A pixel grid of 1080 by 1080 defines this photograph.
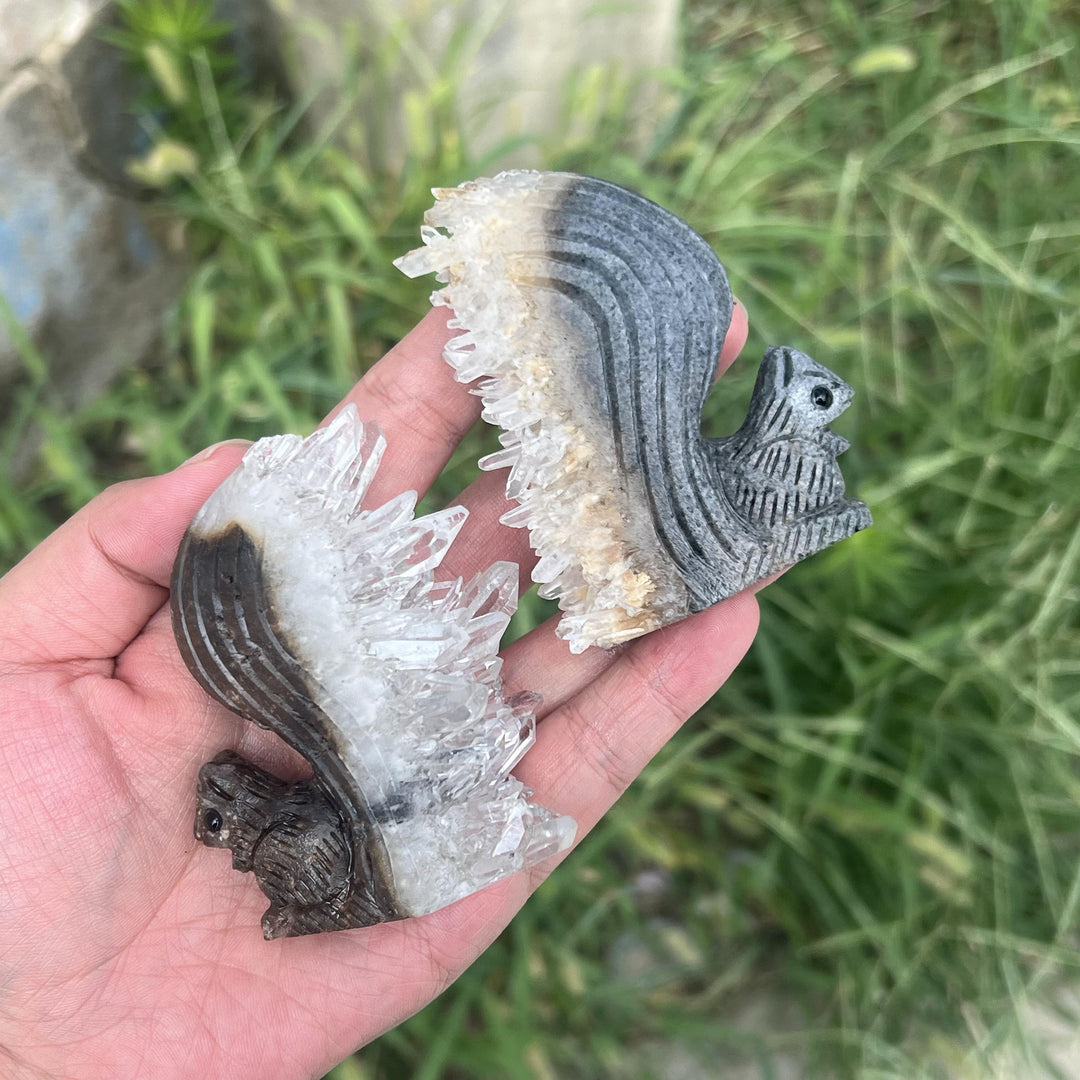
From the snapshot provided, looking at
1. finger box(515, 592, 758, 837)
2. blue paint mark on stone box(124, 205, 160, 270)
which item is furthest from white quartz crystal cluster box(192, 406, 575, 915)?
blue paint mark on stone box(124, 205, 160, 270)

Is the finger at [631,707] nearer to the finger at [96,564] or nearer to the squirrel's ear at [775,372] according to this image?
the squirrel's ear at [775,372]

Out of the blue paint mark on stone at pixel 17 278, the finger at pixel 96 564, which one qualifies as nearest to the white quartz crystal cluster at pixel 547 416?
the finger at pixel 96 564

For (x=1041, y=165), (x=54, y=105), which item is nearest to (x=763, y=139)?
(x=1041, y=165)

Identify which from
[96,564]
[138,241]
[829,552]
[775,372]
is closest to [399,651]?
[96,564]

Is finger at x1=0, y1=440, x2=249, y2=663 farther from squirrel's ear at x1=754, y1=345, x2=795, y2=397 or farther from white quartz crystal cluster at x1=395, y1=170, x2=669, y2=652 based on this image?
squirrel's ear at x1=754, y1=345, x2=795, y2=397

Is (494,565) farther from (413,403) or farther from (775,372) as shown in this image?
(775,372)

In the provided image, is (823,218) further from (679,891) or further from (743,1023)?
(743,1023)
